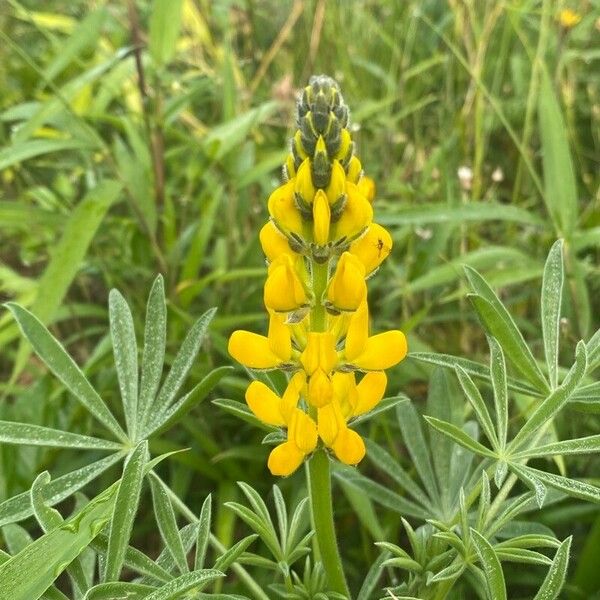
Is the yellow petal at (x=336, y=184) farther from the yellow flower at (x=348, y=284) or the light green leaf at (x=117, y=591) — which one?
the light green leaf at (x=117, y=591)

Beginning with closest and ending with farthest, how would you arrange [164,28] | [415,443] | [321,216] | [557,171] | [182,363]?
[321,216], [182,363], [415,443], [557,171], [164,28]

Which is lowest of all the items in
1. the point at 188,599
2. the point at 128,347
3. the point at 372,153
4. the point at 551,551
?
the point at 551,551

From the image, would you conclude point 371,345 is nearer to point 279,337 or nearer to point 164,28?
point 279,337

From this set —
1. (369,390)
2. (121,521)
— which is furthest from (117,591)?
(369,390)

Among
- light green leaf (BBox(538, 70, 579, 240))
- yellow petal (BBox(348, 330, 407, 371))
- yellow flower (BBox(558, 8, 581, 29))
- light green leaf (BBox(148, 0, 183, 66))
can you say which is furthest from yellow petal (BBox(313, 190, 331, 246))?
yellow flower (BBox(558, 8, 581, 29))

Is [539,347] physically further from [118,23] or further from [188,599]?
[118,23]

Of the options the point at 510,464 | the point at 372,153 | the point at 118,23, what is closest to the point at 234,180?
the point at 372,153

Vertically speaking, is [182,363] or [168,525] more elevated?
[182,363]
